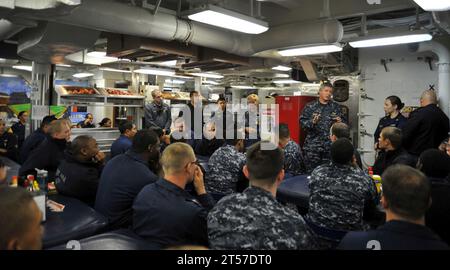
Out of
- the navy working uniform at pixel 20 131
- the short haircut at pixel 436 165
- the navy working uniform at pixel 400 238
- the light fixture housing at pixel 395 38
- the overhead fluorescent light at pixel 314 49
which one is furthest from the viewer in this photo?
the navy working uniform at pixel 20 131

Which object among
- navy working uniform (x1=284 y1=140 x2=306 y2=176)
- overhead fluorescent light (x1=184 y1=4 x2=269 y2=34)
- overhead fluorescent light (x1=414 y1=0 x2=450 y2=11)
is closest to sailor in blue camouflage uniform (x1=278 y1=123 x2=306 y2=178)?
navy working uniform (x1=284 y1=140 x2=306 y2=176)

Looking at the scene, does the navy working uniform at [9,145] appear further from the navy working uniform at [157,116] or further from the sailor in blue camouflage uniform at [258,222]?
the sailor in blue camouflage uniform at [258,222]

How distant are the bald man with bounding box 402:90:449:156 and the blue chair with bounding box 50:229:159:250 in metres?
3.78

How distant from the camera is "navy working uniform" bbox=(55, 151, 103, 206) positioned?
9.53ft

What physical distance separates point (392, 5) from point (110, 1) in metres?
Result: 3.58

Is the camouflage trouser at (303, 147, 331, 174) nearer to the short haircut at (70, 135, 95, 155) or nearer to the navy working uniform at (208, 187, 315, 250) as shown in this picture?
the short haircut at (70, 135, 95, 155)

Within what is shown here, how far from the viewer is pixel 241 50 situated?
5.84 metres

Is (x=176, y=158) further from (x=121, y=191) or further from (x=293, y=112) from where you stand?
(x=293, y=112)

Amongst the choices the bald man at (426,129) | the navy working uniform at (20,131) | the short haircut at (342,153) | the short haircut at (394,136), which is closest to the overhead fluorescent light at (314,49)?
the bald man at (426,129)

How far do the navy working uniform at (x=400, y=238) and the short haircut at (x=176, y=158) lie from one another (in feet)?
3.61

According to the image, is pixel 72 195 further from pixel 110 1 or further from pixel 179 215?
pixel 110 1

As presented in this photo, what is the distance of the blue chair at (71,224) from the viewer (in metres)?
2.07

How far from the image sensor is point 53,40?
441 centimetres

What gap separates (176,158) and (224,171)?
4.90 feet
